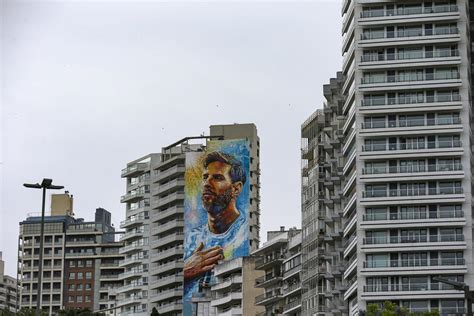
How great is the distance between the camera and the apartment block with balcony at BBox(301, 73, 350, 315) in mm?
147500

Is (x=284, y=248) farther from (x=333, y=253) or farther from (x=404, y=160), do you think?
(x=404, y=160)

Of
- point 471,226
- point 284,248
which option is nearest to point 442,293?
point 471,226

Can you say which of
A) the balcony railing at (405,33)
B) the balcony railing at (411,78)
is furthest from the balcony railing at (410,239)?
the balcony railing at (405,33)

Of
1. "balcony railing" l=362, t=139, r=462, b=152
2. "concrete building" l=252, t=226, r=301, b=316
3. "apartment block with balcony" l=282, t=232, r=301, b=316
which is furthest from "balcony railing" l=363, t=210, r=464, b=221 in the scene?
"concrete building" l=252, t=226, r=301, b=316

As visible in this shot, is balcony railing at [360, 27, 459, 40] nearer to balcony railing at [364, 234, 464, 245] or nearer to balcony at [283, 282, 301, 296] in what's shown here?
balcony railing at [364, 234, 464, 245]

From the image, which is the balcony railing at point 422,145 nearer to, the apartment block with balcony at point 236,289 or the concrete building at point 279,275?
the concrete building at point 279,275

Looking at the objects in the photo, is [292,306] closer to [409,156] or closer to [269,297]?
[269,297]

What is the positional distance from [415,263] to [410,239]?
2.57 m

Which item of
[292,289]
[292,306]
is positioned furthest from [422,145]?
[292,306]

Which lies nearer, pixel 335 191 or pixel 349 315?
pixel 349 315

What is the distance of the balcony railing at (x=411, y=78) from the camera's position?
139875mm

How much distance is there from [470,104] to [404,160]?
9177 mm

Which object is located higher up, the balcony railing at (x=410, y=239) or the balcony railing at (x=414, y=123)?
the balcony railing at (x=414, y=123)

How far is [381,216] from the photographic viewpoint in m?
139
